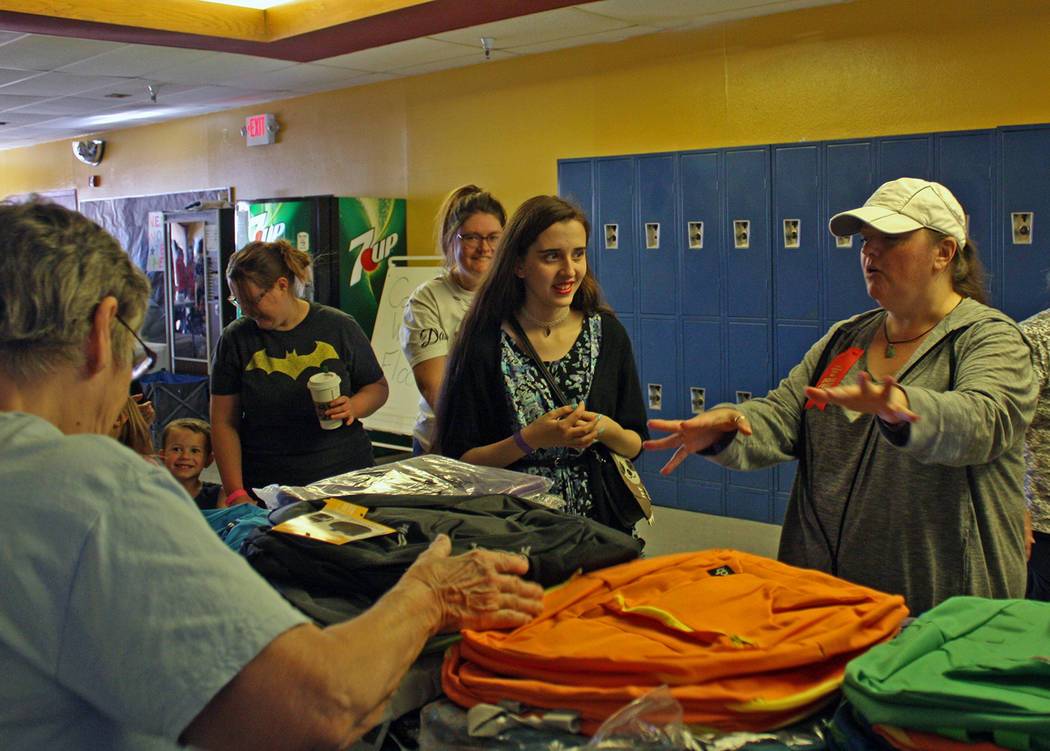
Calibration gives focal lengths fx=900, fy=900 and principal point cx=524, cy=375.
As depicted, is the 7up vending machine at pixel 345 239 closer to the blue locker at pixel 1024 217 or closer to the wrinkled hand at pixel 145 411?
the wrinkled hand at pixel 145 411

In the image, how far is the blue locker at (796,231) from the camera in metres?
4.75

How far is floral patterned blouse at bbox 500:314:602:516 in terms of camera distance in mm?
2084

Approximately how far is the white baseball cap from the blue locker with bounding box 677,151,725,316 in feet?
10.6

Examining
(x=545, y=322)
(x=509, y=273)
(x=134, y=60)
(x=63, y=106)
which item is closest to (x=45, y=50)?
(x=134, y=60)

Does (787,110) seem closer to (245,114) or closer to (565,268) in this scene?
(565,268)

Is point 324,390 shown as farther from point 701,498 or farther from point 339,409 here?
point 701,498

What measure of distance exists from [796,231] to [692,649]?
4056 mm

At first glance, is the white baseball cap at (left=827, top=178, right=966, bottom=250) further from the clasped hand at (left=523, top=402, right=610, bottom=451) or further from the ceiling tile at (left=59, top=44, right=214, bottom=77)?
the ceiling tile at (left=59, top=44, right=214, bottom=77)

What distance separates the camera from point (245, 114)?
27.9 feet

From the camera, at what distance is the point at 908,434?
1.51m

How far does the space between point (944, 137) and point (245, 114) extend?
6392 mm

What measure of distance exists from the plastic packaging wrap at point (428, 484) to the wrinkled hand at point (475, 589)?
42 centimetres

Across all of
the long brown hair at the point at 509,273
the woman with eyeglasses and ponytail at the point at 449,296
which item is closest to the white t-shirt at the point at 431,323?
the woman with eyeglasses and ponytail at the point at 449,296

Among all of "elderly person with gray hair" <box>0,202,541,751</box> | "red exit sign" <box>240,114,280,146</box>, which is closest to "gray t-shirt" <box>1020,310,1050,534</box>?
"elderly person with gray hair" <box>0,202,541,751</box>
